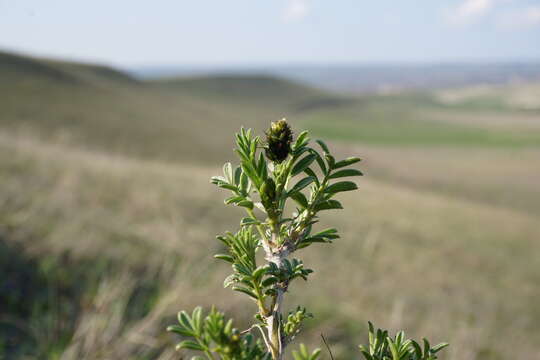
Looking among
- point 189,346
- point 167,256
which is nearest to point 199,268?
point 167,256

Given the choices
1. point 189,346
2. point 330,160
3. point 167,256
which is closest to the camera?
point 189,346

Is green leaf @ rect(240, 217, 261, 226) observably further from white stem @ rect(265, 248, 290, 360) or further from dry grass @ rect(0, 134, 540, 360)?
dry grass @ rect(0, 134, 540, 360)

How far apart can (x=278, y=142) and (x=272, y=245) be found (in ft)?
0.49

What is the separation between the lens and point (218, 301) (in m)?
3.71

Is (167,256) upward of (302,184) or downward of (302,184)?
downward

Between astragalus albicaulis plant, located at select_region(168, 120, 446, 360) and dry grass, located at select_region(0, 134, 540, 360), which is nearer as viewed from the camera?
astragalus albicaulis plant, located at select_region(168, 120, 446, 360)

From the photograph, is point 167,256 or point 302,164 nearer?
point 302,164

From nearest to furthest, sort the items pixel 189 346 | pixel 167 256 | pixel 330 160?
pixel 189 346 < pixel 330 160 < pixel 167 256

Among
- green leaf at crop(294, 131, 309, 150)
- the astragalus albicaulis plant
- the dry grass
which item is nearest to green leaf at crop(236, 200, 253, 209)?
the astragalus albicaulis plant

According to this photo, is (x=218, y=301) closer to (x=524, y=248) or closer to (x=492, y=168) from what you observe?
(x=524, y=248)

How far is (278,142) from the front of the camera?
584 mm

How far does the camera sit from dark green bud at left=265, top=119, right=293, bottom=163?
0.58 metres

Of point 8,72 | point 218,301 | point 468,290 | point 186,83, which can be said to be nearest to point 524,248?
point 468,290

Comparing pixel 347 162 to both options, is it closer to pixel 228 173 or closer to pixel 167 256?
pixel 228 173
